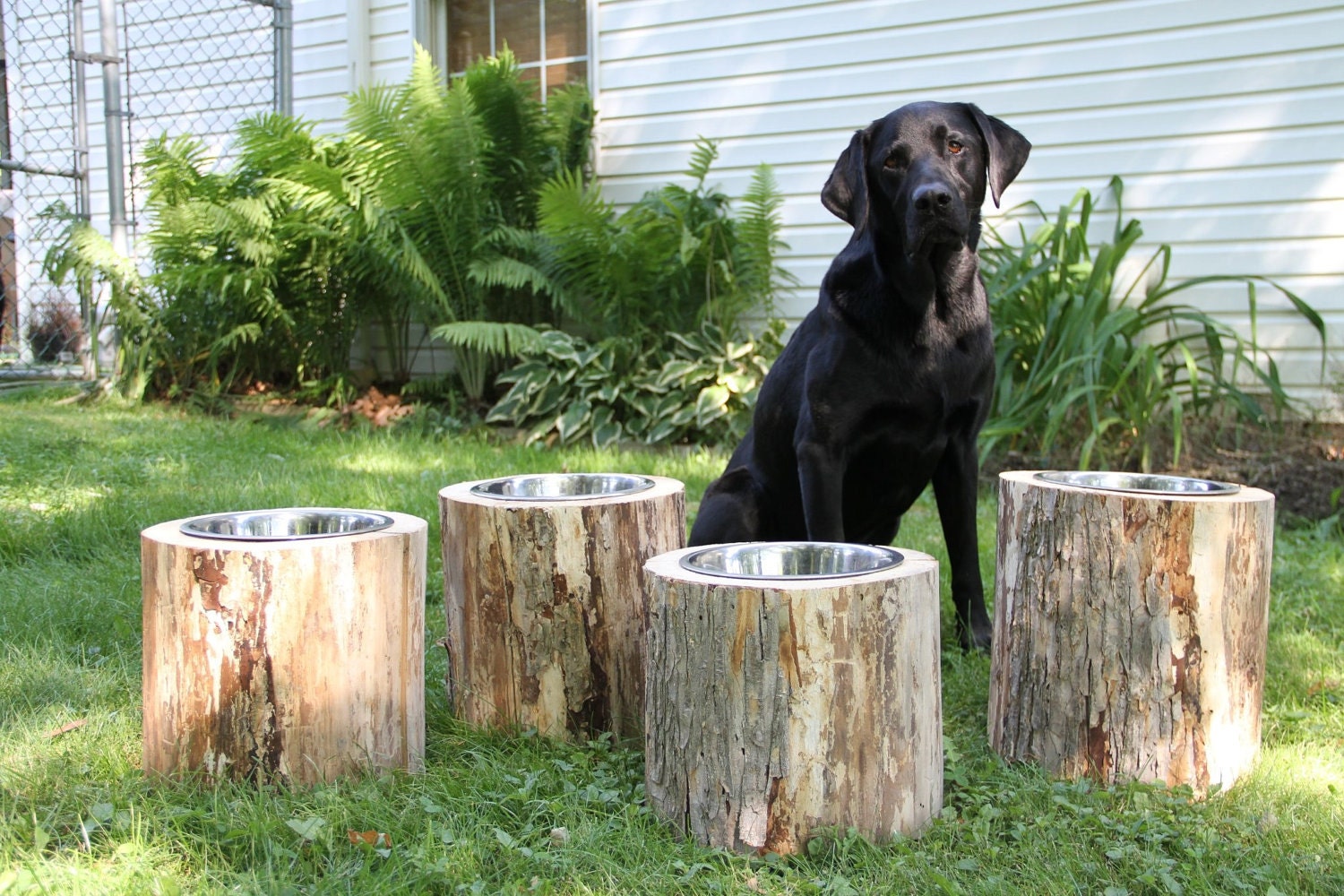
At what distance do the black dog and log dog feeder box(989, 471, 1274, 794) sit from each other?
53 cm

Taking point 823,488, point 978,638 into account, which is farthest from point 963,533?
point 823,488

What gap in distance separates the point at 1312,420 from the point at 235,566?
500cm

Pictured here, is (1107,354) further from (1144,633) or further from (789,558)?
(789,558)

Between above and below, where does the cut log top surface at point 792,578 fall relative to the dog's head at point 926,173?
below

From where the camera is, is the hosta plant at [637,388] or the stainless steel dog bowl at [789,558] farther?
the hosta plant at [637,388]

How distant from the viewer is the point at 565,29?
7672mm

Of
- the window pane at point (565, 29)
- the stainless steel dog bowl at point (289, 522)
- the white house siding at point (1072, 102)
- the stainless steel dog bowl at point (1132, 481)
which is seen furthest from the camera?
the window pane at point (565, 29)

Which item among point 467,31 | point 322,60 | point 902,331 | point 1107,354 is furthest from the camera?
point 322,60

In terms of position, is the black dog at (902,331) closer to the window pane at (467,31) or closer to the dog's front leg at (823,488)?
the dog's front leg at (823,488)

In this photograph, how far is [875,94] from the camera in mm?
6359

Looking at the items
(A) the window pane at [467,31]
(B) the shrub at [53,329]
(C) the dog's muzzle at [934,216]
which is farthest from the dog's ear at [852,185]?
(B) the shrub at [53,329]

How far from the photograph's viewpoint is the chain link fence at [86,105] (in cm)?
821

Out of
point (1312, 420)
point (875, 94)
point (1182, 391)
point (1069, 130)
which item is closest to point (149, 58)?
point (875, 94)

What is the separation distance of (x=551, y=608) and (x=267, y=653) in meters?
0.59
